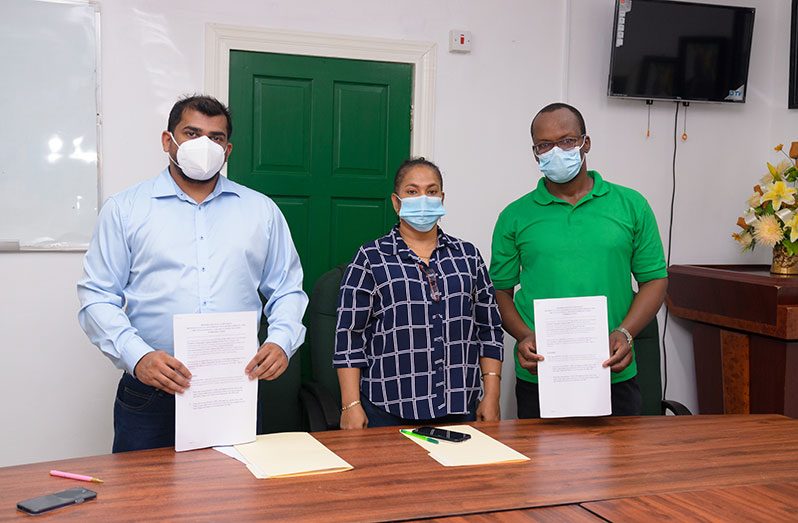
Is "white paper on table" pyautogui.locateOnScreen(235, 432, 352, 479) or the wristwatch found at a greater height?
the wristwatch

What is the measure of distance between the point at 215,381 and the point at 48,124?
1851 millimetres

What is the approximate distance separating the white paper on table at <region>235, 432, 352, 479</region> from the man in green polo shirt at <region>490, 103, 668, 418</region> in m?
0.90

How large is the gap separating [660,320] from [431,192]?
7.17ft

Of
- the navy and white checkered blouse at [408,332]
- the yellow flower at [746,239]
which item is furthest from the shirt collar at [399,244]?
the yellow flower at [746,239]

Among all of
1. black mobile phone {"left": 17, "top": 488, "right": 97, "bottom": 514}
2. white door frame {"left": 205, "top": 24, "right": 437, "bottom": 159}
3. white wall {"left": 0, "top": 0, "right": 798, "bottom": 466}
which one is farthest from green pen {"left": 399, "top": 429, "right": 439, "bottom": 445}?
white door frame {"left": 205, "top": 24, "right": 437, "bottom": 159}

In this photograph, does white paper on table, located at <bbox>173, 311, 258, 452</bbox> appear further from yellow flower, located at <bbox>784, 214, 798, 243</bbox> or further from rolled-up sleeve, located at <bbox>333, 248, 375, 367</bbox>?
yellow flower, located at <bbox>784, 214, 798, 243</bbox>

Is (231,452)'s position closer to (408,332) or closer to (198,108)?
(408,332)

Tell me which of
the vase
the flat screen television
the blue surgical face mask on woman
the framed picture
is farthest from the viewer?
the framed picture

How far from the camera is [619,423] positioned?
2.46 metres

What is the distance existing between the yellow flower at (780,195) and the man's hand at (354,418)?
2297 mm

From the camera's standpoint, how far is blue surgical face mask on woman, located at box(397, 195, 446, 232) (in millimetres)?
2570

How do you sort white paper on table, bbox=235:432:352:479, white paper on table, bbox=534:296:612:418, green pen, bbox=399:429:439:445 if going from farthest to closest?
white paper on table, bbox=534:296:612:418
green pen, bbox=399:429:439:445
white paper on table, bbox=235:432:352:479

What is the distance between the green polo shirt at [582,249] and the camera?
2.75 meters

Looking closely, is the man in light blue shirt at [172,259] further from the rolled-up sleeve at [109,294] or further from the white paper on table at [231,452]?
the white paper on table at [231,452]
